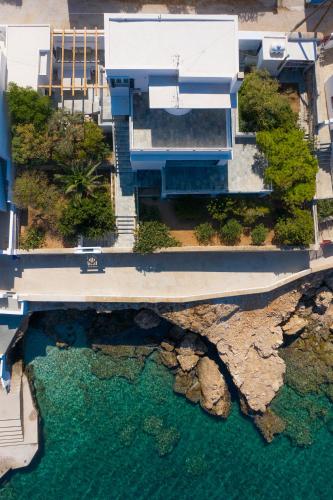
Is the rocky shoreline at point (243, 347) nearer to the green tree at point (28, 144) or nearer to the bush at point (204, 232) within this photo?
the bush at point (204, 232)

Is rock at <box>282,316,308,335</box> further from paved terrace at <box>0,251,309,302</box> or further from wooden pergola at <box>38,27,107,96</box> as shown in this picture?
wooden pergola at <box>38,27,107,96</box>

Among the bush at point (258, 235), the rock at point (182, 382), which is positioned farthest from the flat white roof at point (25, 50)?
the rock at point (182, 382)

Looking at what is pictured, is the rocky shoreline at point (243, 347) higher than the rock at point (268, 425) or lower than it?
higher

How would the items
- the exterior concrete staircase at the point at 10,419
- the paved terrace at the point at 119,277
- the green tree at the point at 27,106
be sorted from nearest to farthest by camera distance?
1. the green tree at the point at 27,106
2. the paved terrace at the point at 119,277
3. the exterior concrete staircase at the point at 10,419

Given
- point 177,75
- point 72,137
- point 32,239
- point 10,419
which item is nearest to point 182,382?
point 10,419

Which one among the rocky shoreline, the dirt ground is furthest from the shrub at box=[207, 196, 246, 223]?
the rocky shoreline

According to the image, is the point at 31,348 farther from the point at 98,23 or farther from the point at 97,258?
the point at 98,23
